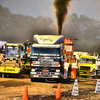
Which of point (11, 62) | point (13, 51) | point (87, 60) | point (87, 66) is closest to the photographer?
point (11, 62)

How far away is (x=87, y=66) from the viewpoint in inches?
727

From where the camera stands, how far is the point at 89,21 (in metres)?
48.8

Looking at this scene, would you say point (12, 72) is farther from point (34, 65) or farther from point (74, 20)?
point (74, 20)

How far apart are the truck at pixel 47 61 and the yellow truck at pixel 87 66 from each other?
→ 4.90 meters

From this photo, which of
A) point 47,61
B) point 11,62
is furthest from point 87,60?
point 11,62

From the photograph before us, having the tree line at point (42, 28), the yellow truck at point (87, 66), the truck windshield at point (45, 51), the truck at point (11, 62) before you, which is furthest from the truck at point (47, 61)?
the tree line at point (42, 28)

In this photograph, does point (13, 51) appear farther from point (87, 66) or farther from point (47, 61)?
point (87, 66)

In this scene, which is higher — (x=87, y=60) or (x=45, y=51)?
(x=45, y=51)

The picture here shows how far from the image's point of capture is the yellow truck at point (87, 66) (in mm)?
18328

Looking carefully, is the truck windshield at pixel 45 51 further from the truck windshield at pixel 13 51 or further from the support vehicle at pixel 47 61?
the truck windshield at pixel 13 51

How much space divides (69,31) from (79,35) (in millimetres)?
2692

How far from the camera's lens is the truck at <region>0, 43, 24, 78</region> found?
16.0 meters

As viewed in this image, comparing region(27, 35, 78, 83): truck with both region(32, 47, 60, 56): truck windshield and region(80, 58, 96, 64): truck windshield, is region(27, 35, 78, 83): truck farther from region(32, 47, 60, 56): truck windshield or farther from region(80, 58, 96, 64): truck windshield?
region(80, 58, 96, 64): truck windshield

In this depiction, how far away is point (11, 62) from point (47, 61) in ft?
12.5
